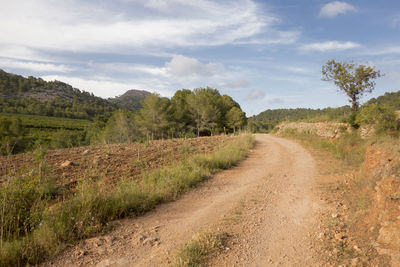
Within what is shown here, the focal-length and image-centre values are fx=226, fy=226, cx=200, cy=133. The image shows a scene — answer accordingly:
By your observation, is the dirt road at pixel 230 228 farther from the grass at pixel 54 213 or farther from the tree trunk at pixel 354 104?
the tree trunk at pixel 354 104

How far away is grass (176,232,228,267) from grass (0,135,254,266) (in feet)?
5.10

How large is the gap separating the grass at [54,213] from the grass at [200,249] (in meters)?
1.55

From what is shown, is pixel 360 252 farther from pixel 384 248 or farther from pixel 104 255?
pixel 104 255

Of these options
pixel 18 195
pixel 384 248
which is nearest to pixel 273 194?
pixel 384 248

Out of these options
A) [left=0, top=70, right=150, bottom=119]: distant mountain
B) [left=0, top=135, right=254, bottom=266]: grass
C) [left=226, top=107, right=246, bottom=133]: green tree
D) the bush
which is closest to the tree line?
[left=226, top=107, right=246, bottom=133]: green tree

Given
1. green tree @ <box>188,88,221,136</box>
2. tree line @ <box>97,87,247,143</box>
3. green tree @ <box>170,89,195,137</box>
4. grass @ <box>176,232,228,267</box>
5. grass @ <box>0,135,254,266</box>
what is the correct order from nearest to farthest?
grass @ <box>176,232,228,267</box>, grass @ <box>0,135,254,266</box>, tree line @ <box>97,87,247,143</box>, green tree @ <box>170,89,195,137</box>, green tree @ <box>188,88,221,136</box>

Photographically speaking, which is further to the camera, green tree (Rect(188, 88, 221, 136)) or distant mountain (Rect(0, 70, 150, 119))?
distant mountain (Rect(0, 70, 150, 119))

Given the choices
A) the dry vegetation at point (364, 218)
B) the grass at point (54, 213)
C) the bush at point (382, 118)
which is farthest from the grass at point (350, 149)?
the grass at point (54, 213)

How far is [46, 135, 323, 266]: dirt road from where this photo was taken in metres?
2.89

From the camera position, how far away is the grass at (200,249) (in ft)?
8.91

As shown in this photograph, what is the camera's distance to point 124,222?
395 centimetres

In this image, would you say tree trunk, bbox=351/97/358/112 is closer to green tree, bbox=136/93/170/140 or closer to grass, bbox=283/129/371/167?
grass, bbox=283/129/371/167

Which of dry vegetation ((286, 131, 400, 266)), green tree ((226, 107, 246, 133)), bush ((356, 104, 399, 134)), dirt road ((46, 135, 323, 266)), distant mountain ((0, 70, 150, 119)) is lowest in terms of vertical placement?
dirt road ((46, 135, 323, 266))

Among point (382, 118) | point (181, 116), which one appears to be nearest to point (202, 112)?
point (181, 116)
